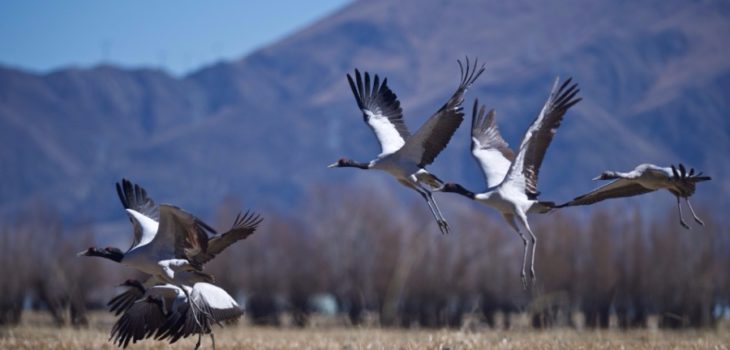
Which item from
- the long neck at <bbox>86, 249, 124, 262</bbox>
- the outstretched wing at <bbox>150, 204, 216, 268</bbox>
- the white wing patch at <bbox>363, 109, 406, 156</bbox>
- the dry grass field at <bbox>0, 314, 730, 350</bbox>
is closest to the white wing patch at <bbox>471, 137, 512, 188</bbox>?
the white wing patch at <bbox>363, 109, 406, 156</bbox>

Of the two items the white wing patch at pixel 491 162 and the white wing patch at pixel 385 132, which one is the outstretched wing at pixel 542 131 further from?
the white wing patch at pixel 385 132

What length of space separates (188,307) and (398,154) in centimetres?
383

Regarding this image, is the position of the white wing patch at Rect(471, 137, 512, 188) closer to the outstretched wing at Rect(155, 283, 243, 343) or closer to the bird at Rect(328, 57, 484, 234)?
the bird at Rect(328, 57, 484, 234)

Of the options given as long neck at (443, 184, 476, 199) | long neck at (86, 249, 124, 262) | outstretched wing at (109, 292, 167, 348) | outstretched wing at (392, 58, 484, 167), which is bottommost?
outstretched wing at (109, 292, 167, 348)

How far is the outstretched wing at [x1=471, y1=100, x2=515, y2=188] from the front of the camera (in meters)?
17.9

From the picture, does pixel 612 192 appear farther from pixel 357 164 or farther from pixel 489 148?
pixel 357 164

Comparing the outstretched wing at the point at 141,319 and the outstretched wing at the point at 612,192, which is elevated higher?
the outstretched wing at the point at 612,192

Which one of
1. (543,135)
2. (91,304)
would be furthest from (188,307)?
(91,304)

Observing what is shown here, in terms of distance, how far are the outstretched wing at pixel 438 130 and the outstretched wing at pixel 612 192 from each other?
2.02 meters

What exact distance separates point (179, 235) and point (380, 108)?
4416 millimetres

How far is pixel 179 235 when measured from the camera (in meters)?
16.4

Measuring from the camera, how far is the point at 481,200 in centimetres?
1680

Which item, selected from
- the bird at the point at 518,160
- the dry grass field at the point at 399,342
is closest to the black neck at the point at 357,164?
the bird at the point at 518,160

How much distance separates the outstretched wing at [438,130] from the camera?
16.8 meters
